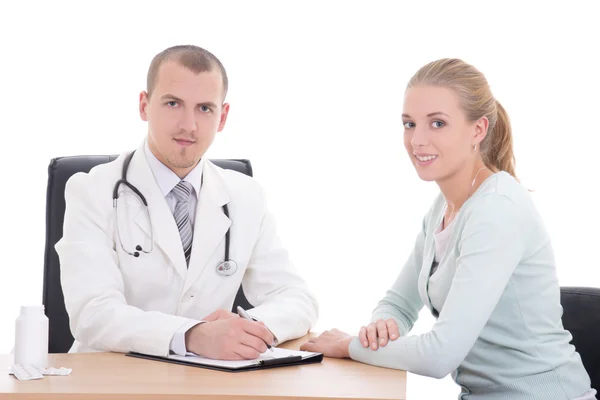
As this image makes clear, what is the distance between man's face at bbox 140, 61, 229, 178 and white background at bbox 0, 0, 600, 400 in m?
1.31

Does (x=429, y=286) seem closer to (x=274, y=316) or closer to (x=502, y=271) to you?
(x=502, y=271)

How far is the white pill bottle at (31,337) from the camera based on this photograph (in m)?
1.71

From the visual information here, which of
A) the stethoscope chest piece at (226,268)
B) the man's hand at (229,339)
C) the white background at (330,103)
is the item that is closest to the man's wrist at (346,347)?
the man's hand at (229,339)

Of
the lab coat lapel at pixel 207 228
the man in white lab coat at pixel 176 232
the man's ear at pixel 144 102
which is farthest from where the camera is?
the man's ear at pixel 144 102

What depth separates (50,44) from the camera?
12.0 ft

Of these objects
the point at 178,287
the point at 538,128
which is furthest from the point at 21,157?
the point at 538,128

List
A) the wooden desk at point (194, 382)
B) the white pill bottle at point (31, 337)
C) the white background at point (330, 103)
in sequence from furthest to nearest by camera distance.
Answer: the white background at point (330, 103) < the white pill bottle at point (31, 337) < the wooden desk at point (194, 382)

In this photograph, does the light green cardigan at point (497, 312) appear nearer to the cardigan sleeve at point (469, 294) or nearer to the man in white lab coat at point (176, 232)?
the cardigan sleeve at point (469, 294)

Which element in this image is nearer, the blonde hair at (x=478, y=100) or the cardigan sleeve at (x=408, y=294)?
the blonde hair at (x=478, y=100)

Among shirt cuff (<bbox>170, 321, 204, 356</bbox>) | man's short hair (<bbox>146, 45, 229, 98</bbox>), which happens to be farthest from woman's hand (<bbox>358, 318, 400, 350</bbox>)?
man's short hair (<bbox>146, 45, 229, 98</bbox>)

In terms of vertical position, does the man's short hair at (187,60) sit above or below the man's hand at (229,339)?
above

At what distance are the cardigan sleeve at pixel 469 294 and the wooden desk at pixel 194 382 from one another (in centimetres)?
5

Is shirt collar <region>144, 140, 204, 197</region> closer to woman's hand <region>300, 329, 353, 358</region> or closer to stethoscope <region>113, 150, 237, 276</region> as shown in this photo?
stethoscope <region>113, 150, 237, 276</region>

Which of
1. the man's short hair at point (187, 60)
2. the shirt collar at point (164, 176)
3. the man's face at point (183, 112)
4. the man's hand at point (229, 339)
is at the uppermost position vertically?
the man's short hair at point (187, 60)
